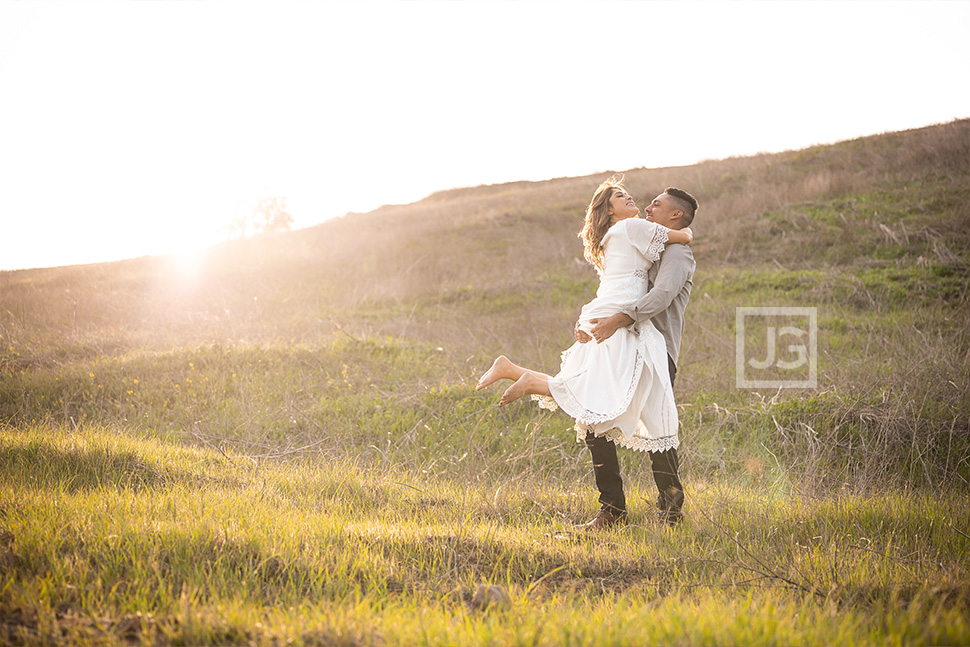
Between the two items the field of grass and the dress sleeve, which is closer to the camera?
the field of grass

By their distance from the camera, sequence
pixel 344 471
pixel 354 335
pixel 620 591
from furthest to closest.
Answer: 1. pixel 354 335
2. pixel 344 471
3. pixel 620 591

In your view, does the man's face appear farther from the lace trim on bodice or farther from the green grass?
the green grass

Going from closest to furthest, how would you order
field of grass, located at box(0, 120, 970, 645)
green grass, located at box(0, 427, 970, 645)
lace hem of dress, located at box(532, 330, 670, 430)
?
green grass, located at box(0, 427, 970, 645)
field of grass, located at box(0, 120, 970, 645)
lace hem of dress, located at box(532, 330, 670, 430)

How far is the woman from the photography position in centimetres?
370

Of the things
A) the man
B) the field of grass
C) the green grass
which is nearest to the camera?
the green grass

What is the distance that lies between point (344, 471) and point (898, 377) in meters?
6.14

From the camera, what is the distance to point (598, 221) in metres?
4.14

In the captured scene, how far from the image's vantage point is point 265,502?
3740 mm

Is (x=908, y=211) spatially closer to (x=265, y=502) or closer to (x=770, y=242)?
(x=770, y=242)

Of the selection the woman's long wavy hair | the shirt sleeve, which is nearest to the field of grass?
the shirt sleeve

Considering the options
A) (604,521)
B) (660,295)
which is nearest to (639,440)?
(604,521)

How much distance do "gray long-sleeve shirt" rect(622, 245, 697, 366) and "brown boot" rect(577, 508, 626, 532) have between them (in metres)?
1.13

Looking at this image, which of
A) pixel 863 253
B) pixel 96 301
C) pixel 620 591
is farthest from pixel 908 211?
pixel 96 301

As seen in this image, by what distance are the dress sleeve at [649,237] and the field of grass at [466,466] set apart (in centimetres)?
185
